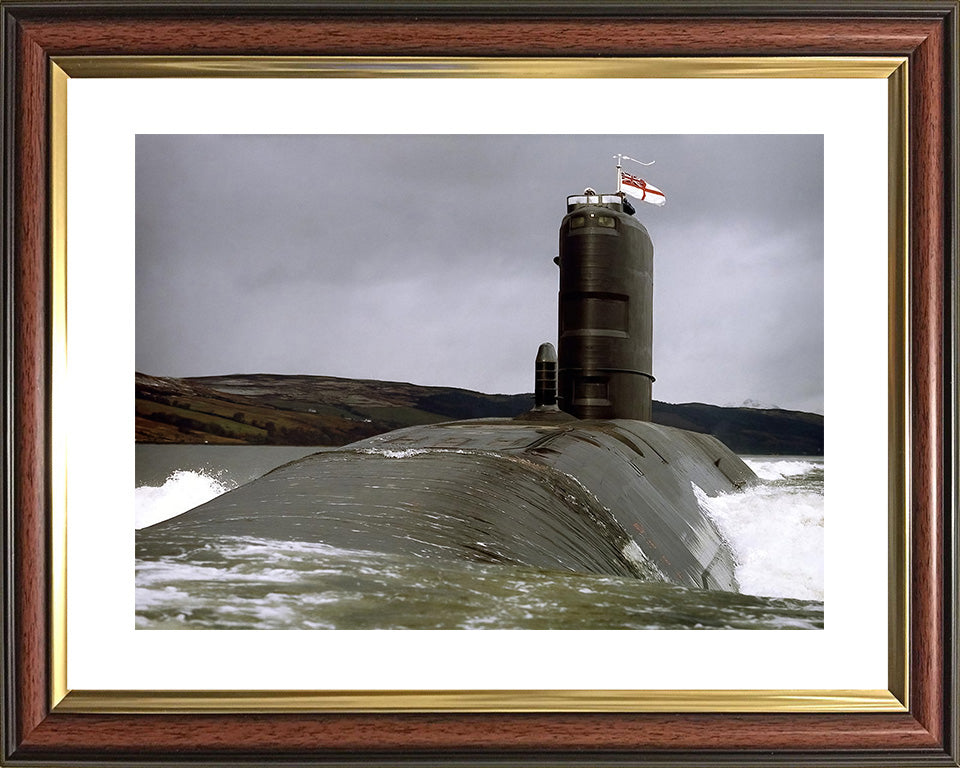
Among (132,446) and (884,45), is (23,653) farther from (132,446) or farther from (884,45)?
(884,45)

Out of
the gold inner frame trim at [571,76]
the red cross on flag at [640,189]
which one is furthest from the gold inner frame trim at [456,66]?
the red cross on flag at [640,189]

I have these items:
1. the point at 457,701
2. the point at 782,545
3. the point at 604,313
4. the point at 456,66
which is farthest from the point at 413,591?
the point at 604,313

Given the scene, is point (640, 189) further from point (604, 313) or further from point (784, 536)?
point (604, 313)

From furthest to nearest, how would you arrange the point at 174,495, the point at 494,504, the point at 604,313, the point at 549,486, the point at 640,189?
the point at 604,313 → the point at 549,486 → the point at 494,504 → the point at 640,189 → the point at 174,495

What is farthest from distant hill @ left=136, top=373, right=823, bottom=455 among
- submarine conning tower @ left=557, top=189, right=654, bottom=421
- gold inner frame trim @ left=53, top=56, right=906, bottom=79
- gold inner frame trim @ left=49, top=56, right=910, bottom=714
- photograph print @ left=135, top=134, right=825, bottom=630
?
gold inner frame trim @ left=53, top=56, right=906, bottom=79

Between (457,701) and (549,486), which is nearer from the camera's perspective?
(457,701)

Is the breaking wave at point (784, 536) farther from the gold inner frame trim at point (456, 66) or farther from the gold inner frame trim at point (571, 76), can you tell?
the gold inner frame trim at point (456, 66)

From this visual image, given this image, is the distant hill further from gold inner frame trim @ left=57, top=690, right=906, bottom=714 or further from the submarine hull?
gold inner frame trim @ left=57, top=690, right=906, bottom=714
